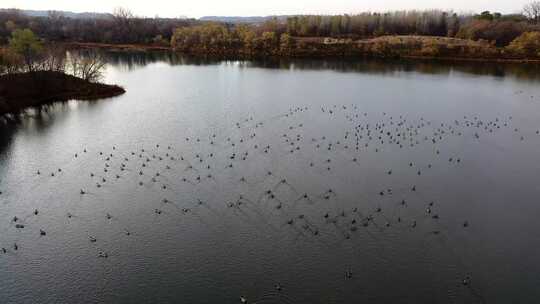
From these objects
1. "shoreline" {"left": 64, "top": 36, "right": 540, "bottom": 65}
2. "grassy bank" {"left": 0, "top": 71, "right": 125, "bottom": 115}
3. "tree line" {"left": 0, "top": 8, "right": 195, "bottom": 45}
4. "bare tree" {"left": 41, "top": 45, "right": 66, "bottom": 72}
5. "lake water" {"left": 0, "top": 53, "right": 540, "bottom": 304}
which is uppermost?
"tree line" {"left": 0, "top": 8, "right": 195, "bottom": 45}

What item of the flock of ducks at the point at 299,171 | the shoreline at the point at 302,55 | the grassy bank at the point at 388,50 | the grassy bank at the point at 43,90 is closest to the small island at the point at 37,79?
the grassy bank at the point at 43,90

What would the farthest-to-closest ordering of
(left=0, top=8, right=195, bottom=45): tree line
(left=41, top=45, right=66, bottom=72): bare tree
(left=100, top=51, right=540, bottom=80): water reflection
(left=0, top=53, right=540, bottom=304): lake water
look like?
(left=0, top=8, right=195, bottom=45): tree line < (left=100, top=51, right=540, bottom=80): water reflection < (left=41, top=45, right=66, bottom=72): bare tree < (left=0, top=53, right=540, bottom=304): lake water

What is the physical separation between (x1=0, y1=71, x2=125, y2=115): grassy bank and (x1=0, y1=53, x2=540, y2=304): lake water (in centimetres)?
435

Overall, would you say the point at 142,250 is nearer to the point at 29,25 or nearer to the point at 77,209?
the point at 77,209

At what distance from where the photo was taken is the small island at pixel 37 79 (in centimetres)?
5719

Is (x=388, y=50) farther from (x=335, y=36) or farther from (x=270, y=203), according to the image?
(x=270, y=203)

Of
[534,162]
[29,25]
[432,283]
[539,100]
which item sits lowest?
[432,283]

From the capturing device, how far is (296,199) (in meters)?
30.8

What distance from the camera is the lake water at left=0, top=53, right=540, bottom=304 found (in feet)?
72.3

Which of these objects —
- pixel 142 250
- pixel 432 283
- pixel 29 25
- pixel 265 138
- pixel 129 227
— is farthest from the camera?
pixel 29 25

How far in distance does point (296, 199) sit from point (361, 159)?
438 inches

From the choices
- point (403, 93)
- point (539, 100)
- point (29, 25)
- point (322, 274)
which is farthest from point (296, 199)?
point (29, 25)

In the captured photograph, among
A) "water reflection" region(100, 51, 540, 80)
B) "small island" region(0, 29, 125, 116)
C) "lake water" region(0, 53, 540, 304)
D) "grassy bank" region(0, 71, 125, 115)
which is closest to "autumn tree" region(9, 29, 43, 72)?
"small island" region(0, 29, 125, 116)

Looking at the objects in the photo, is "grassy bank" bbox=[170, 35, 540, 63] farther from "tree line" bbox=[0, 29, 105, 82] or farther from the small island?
the small island
